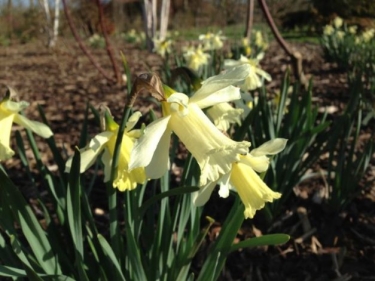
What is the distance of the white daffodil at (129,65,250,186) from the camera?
812mm

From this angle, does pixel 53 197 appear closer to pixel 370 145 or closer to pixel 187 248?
pixel 187 248

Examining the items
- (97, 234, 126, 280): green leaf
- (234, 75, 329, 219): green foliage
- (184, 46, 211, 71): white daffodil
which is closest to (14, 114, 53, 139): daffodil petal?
(97, 234, 126, 280): green leaf

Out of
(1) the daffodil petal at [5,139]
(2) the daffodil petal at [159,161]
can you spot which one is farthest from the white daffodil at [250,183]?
(1) the daffodil petal at [5,139]

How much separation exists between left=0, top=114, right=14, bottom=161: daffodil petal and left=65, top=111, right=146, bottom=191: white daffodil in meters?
0.14

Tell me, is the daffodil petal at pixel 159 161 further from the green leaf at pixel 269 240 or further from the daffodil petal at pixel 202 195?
the green leaf at pixel 269 240

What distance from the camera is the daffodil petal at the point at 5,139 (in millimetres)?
1005

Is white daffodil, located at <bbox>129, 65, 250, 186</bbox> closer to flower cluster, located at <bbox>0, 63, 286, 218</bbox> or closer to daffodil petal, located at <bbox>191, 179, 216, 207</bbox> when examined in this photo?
flower cluster, located at <bbox>0, 63, 286, 218</bbox>

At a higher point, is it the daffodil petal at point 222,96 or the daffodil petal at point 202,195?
the daffodil petal at point 222,96

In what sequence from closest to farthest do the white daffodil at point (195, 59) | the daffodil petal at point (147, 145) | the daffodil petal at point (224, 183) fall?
the daffodil petal at point (147, 145) → the daffodil petal at point (224, 183) → the white daffodil at point (195, 59)

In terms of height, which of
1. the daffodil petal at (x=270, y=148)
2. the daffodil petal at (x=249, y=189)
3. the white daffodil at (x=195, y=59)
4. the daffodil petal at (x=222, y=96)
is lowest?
the white daffodil at (x=195, y=59)

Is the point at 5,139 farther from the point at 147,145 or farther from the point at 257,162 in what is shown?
the point at 257,162

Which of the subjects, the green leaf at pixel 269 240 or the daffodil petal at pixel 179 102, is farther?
the green leaf at pixel 269 240

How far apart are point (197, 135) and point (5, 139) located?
19.4 inches

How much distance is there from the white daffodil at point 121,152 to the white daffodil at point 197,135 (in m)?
0.13
